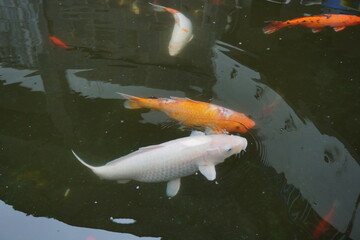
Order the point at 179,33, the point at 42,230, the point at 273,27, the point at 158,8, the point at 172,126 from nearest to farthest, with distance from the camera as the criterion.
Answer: the point at 42,230 < the point at 172,126 < the point at 179,33 < the point at 273,27 < the point at 158,8

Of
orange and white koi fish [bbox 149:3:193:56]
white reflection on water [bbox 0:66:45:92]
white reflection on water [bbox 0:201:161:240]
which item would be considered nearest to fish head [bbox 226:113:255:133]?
white reflection on water [bbox 0:201:161:240]

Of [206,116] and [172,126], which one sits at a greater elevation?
[206,116]

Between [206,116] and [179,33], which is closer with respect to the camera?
[206,116]

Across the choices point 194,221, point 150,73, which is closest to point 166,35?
point 150,73

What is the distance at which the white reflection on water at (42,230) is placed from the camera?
7.36 ft

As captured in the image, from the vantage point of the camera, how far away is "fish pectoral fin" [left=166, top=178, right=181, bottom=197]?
2363mm

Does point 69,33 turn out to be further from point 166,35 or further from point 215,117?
point 215,117

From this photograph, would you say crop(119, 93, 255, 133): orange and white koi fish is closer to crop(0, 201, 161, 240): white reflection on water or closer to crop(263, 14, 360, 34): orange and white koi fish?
crop(0, 201, 161, 240): white reflection on water

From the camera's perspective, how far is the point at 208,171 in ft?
7.59

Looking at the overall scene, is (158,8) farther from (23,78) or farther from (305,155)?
(305,155)

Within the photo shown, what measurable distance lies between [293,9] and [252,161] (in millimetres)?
2762

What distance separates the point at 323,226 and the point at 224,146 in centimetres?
80

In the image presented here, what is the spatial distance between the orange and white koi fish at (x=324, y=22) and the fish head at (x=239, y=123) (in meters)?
1.63

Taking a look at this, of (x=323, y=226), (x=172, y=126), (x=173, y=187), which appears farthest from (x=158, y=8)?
(x=323, y=226)
